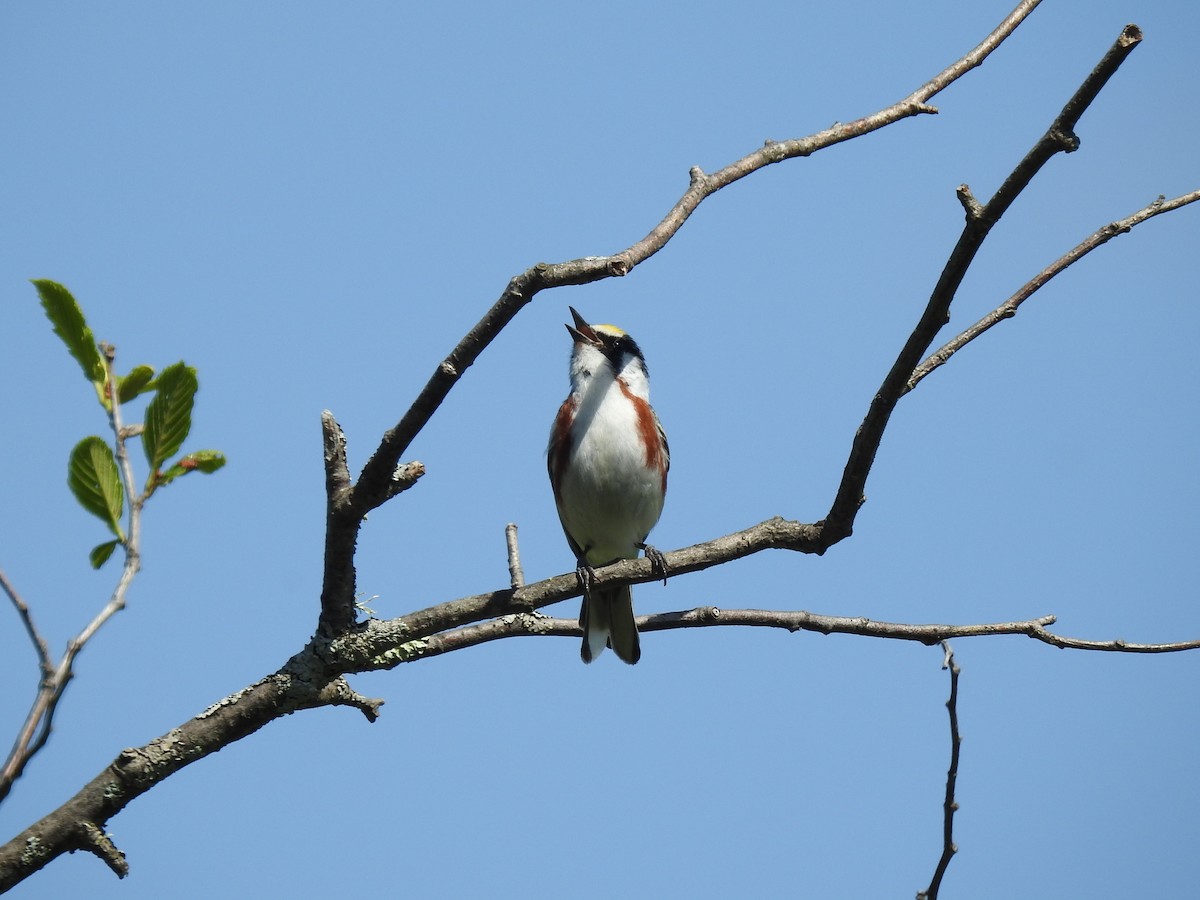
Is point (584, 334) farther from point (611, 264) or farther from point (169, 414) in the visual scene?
point (169, 414)

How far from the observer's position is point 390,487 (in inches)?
145

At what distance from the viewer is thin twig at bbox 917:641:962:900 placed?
2.92 meters

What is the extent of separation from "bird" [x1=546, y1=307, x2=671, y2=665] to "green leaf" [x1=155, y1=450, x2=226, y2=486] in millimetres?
4147

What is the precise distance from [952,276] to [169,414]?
234 centimetres

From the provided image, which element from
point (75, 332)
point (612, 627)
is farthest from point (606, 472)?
point (75, 332)

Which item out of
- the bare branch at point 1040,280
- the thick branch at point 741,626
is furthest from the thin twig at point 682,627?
the bare branch at point 1040,280

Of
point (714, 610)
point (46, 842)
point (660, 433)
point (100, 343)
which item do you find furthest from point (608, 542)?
point (100, 343)

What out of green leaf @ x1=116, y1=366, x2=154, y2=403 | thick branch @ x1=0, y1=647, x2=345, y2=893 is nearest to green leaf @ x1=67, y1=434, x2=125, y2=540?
green leaf @ x1=116, y1=366, x2=154, y2=403

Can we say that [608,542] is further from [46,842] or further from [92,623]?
[92,623]

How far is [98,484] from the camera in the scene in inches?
94.0

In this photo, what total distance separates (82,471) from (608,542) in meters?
5.40

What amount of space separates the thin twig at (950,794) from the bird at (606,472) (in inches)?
140

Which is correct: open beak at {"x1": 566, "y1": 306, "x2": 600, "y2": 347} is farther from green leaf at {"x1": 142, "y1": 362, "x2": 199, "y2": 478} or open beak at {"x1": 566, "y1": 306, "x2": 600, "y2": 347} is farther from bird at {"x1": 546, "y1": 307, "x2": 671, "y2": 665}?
green leaf at {"x1": 142, "y1": 362, "x2": 199, "y2": 478}

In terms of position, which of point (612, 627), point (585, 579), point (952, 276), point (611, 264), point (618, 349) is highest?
point (618, 349)
